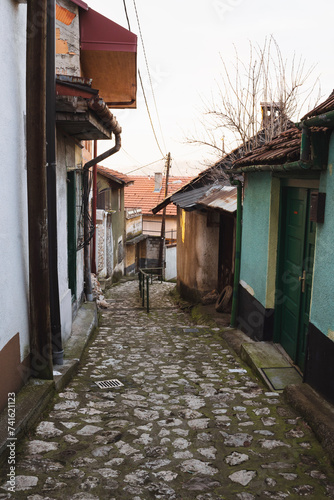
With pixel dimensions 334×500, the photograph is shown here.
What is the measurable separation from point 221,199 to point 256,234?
114 inches

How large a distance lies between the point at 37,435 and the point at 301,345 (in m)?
3.42

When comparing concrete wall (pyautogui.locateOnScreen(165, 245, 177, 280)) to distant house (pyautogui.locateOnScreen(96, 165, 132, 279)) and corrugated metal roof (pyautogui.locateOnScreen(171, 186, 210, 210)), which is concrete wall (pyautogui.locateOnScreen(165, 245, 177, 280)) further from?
corrugated metal roof (pyautogui.locateOnScreen(171, 186, 210, 210))

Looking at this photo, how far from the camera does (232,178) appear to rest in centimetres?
862

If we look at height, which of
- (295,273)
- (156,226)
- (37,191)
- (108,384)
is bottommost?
(156,226)

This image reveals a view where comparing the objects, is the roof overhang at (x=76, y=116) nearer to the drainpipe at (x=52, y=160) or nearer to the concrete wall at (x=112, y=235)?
the drainpipe at (x=52, y=160)

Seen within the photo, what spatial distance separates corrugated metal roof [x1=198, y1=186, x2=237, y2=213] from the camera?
30.3 ft

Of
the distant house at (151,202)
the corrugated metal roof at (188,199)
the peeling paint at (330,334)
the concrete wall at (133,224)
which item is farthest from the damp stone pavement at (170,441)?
the distant house at (151,202)

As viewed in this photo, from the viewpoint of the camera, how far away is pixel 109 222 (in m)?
21.6

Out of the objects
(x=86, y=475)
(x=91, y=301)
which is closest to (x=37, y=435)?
(x=86, y=475)

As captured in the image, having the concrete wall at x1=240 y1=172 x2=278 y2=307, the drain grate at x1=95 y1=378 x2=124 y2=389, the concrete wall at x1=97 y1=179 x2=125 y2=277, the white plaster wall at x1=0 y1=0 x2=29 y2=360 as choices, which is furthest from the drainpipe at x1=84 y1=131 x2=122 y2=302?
the concrete wall at x1=97 y1=179 x2=125 y2=277

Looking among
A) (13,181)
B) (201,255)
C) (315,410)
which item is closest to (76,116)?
(13,181)

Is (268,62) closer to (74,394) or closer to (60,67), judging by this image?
(60,67)

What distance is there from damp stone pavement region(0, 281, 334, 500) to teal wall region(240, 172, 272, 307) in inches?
59.0

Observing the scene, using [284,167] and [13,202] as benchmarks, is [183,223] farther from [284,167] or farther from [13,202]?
[13,202]
